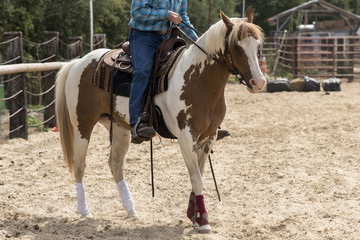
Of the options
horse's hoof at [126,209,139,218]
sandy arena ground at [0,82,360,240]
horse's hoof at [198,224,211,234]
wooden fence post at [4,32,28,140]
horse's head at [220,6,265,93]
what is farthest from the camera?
wooden fence post at [4,32,28,140]

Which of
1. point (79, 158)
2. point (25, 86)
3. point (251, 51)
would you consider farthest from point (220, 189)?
point (25, 86)

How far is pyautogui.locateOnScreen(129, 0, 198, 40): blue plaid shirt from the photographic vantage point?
4218 millimetres


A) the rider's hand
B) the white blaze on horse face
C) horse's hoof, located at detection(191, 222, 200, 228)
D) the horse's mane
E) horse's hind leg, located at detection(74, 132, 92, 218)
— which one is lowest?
horse's hoof, located at detection(191, 222, 200, 228)

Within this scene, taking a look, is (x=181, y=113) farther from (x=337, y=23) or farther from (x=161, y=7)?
(x=337, y=23)

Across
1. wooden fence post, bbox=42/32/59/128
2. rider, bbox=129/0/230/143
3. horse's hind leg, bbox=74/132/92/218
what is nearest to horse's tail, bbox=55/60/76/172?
horse's hind leg, bbox=74/132/92/218

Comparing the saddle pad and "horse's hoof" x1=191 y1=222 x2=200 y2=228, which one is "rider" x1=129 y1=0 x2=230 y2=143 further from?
"horse's hoof" x1=191 y1=222 x2=200 y2=228

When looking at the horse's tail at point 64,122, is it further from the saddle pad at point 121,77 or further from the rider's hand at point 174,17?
the rider's hand at point 174,17

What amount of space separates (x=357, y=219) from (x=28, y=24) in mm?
14041

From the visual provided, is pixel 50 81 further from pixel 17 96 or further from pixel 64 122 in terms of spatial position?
pixel 64 122

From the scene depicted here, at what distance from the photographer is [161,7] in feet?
14.0

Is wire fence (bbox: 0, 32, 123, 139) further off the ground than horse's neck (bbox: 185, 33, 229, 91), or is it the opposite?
horse's neck (bbox: 185, 33, 229, 91)

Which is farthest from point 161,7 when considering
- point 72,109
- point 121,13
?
point 121,13

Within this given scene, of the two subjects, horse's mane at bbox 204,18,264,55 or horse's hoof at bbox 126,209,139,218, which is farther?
horse's hoof at bbox 126,209,139,218

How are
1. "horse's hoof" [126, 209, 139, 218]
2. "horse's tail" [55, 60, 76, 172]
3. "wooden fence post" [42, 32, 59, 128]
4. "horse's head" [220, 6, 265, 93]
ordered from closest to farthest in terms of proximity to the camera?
1. "horse's head" [220, 6, 265, 93]
2. "horse's hoof" [126, 209, 139, 218]
3. "horse's tail" [55, 60, 76, 172]
4. "wooden fence post" [42, 32, 59, 128]
